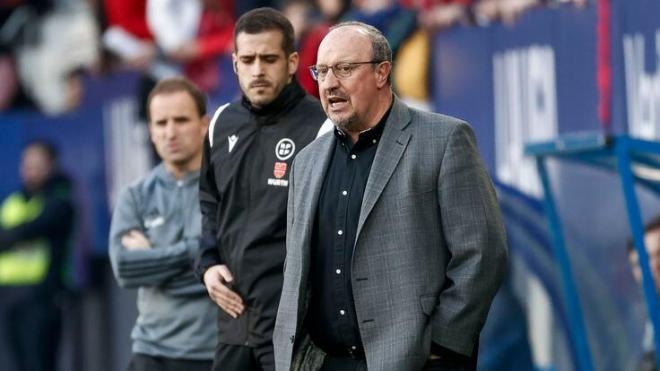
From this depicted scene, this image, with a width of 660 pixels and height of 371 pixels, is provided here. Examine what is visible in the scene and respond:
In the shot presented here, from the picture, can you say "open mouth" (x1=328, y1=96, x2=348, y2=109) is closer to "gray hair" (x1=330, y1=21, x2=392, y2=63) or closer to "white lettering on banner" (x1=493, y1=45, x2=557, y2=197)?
"gray hair" (x1=330, y1=21, x2=392, y2=63)

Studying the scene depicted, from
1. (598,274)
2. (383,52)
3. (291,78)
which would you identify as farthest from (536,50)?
(383,52)

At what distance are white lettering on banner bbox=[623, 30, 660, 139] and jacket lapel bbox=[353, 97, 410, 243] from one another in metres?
2.15

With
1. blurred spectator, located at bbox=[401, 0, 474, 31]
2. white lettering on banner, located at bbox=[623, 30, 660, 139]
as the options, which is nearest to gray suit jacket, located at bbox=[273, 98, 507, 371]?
white lettering on banner, located at bbox=[623, 30, 660, 139]

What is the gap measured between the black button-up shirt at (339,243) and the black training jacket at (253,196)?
0.64 metres

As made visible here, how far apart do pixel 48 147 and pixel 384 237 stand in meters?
9.12

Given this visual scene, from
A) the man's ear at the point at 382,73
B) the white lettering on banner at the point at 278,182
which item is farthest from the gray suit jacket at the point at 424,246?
the white lettering on banner at the point at 278,182

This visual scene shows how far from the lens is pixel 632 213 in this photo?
20.7 feet

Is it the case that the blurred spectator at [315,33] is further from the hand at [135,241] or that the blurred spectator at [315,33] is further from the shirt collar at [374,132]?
the shirt collar at [374,132]

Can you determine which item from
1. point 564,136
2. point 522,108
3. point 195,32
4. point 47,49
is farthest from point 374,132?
point 47,49

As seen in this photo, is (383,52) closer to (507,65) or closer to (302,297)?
(302,297)

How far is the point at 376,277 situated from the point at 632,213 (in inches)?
69.8

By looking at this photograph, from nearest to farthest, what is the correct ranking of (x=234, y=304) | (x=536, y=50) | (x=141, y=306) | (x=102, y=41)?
(x=234, y=304) < (x=141, y=306) < (x=536, y=50) < (x=102, y=41)

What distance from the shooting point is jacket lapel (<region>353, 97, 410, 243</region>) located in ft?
16.0

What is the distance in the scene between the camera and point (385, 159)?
194 inches
